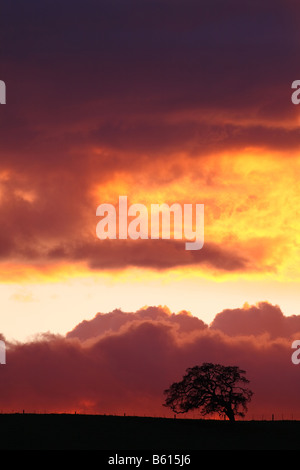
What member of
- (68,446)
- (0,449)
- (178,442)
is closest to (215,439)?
(178,442)

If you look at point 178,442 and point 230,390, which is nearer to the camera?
point 178,442

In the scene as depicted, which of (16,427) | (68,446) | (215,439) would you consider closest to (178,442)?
(215,439)

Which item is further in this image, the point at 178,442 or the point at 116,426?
the point at 116,426

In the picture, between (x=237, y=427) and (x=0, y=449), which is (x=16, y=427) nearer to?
(x=0, y=449)

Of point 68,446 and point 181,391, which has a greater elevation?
point 181,391

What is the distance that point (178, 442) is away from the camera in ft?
356
